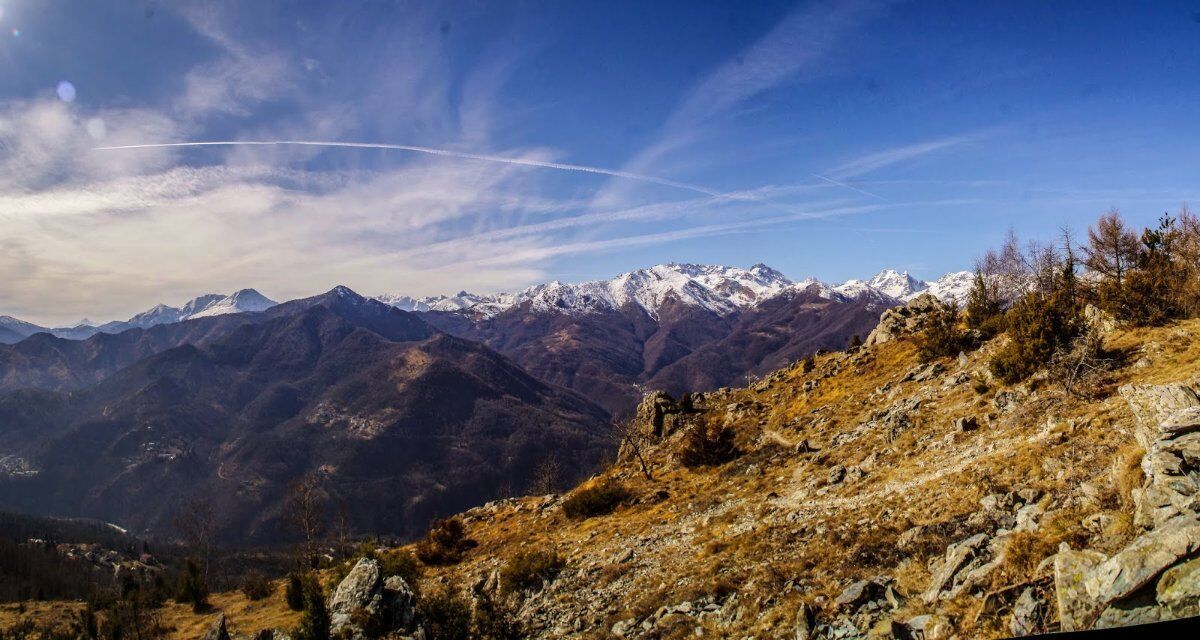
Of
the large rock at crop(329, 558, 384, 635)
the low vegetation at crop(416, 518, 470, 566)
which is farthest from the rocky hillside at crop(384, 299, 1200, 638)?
the large rock at crop(329, 558, 384, 635)

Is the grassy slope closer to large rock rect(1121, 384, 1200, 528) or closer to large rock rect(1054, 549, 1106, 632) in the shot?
large rock rect(1121, 384, 1200, 528)

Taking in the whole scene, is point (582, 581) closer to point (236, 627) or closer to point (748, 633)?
point (748, 633)

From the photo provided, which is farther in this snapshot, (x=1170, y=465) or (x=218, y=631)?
(x=218, y=631)

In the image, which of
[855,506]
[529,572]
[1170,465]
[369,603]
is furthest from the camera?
[529,572]

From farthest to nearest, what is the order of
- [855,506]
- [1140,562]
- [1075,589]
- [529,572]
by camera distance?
[529,572], [855,506], [1075,589], [1140,562]

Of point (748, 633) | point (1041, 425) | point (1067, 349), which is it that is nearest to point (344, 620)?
point (748, 633)

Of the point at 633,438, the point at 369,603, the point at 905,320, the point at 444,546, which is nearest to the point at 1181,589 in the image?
the point at 369,603

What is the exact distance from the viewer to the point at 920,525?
15.9 meters

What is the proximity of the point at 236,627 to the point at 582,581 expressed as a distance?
3035 centimetres

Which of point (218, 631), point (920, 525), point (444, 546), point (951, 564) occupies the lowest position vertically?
point (444, 546)

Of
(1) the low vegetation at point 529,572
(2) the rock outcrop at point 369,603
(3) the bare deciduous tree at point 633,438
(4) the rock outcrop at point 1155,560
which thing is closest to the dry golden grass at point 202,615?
(2) the rock outcrop at point 369,603

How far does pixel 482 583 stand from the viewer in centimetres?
2783

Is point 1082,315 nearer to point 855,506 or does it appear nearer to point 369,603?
point 855,506

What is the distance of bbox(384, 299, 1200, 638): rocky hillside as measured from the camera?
9.24m
